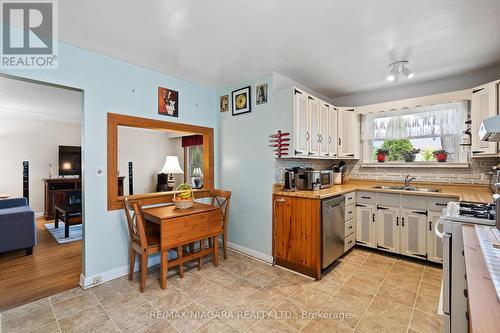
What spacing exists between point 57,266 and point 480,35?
508 cm

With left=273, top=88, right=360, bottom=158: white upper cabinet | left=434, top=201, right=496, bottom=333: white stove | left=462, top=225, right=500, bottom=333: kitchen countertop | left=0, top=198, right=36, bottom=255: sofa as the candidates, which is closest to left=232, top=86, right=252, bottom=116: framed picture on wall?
left=273, top=88, right=360, bottom=158: white upper cabinet

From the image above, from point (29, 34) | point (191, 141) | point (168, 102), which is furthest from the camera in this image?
point (191, 141)

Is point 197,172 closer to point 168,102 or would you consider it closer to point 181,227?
point 168,102

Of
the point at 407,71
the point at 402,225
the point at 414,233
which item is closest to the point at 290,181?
the point at 402,225

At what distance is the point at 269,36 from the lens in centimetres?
211

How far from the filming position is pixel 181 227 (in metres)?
2.42

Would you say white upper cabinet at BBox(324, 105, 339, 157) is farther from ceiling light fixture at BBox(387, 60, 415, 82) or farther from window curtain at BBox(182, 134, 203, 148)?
window curtain at BBox(182, 134, 203, 148)

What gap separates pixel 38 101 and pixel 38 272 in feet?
10.4

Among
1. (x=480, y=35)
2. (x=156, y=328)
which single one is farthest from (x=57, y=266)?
(x=480, y=35)

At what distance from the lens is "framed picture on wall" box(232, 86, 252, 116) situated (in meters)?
3.14

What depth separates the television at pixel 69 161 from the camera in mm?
5637

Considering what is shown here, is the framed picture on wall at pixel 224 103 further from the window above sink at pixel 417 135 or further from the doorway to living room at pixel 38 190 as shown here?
the window above sink at pixel 417 135

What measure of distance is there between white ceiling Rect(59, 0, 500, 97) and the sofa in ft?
8.18

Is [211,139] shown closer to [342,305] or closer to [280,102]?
[280,102]
